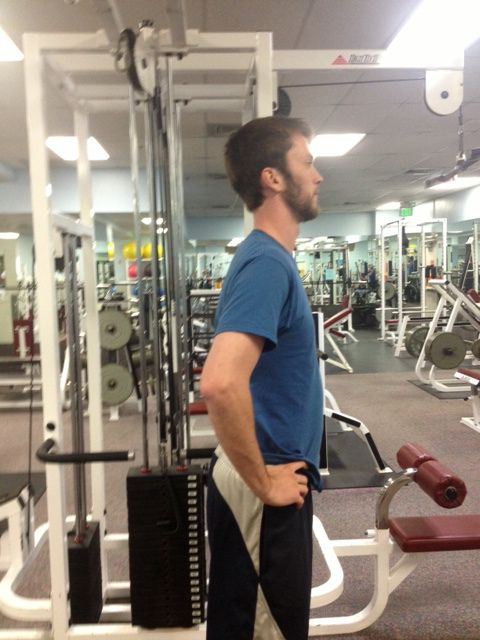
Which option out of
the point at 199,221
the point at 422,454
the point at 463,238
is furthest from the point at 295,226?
the point at 199,221

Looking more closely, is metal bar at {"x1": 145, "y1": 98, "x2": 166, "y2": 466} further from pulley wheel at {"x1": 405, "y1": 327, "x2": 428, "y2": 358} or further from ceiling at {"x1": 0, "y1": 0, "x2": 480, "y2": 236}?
pulley wheel at {"x1": 405, "y1": 327, "x2": 428, "y2": 358}

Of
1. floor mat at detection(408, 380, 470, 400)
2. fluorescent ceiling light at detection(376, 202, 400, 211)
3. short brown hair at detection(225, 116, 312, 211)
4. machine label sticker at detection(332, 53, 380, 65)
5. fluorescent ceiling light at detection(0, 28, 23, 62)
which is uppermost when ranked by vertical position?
fluorescent ceiling light at detection(376, 202, 400, 211)

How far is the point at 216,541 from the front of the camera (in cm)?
108

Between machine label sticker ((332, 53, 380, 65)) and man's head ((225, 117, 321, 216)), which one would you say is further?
machine label sticker ((332, 53, 380, 65))

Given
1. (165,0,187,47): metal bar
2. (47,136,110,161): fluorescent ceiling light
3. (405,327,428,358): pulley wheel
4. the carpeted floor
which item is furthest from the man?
(405,327,428,358): pulley wheel

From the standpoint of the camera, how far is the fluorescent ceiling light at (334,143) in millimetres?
5746

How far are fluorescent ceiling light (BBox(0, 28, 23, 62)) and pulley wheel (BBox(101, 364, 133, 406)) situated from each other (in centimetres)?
227

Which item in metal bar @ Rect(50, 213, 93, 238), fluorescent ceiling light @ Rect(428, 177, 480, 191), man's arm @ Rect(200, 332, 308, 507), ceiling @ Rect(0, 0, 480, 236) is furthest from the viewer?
fluorescent ceiling light @ Rect(428, 177, 480, 191)

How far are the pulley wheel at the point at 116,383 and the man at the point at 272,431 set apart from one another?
322cm

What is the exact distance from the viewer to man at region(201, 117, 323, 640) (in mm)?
979

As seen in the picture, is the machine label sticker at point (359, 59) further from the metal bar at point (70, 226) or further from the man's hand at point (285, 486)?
the man's hand at point (285, 486)

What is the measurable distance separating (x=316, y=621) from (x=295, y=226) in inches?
53.8

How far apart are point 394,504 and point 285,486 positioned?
2.06 m

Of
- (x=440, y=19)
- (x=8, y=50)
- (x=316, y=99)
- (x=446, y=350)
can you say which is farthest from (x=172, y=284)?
(x=446, y=350)
